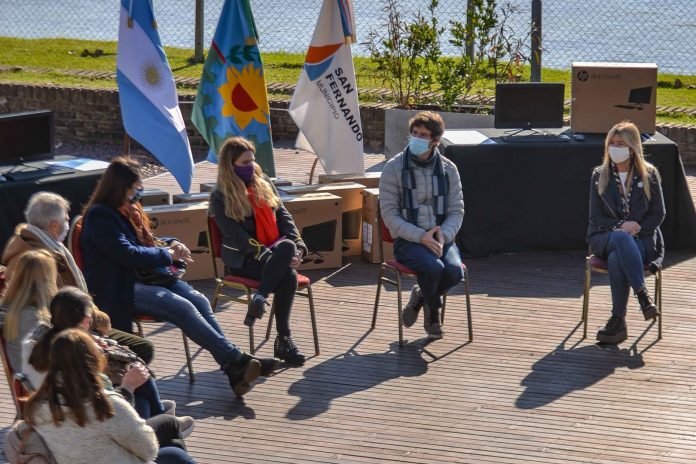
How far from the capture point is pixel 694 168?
13078mm

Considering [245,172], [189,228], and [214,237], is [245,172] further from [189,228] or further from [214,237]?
[189,228]

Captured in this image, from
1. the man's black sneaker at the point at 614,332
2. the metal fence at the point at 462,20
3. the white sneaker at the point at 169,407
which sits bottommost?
the man's black sneaker at the point at 614,332

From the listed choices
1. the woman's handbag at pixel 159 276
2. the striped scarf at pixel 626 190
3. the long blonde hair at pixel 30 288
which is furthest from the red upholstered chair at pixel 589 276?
the long blonde hair at pixel 30 288

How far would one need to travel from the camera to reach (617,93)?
409 inches

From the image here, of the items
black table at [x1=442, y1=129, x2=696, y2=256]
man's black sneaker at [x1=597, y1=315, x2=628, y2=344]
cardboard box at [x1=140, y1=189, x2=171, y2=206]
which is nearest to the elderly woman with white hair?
cardboard box at [x1=140, y1=189, x2=171, y2=206]

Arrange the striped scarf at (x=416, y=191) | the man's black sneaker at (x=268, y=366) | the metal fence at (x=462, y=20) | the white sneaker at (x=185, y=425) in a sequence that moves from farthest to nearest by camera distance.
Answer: the metal fence at (x=462, y=20) < the striped scarf at (x=416, y=191) < the man's black sneaker at (x=268, y=366) < the white sneaker at (x=185, y=425)

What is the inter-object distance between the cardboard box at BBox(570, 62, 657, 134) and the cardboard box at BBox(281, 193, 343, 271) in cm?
220

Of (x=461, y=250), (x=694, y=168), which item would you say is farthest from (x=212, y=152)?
(x=694, y=168)

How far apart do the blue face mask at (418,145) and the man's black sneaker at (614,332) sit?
156 cm

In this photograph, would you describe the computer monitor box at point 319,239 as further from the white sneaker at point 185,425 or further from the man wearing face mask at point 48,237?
the white sneaker at point 185,425

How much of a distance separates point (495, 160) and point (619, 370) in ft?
9.01

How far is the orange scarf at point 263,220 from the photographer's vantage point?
798cm

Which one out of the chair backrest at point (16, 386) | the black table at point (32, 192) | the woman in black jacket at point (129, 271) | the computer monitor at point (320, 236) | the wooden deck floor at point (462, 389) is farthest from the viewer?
the computer monitor at point (320, 236)

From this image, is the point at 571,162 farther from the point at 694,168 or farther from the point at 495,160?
the point at 694,168
